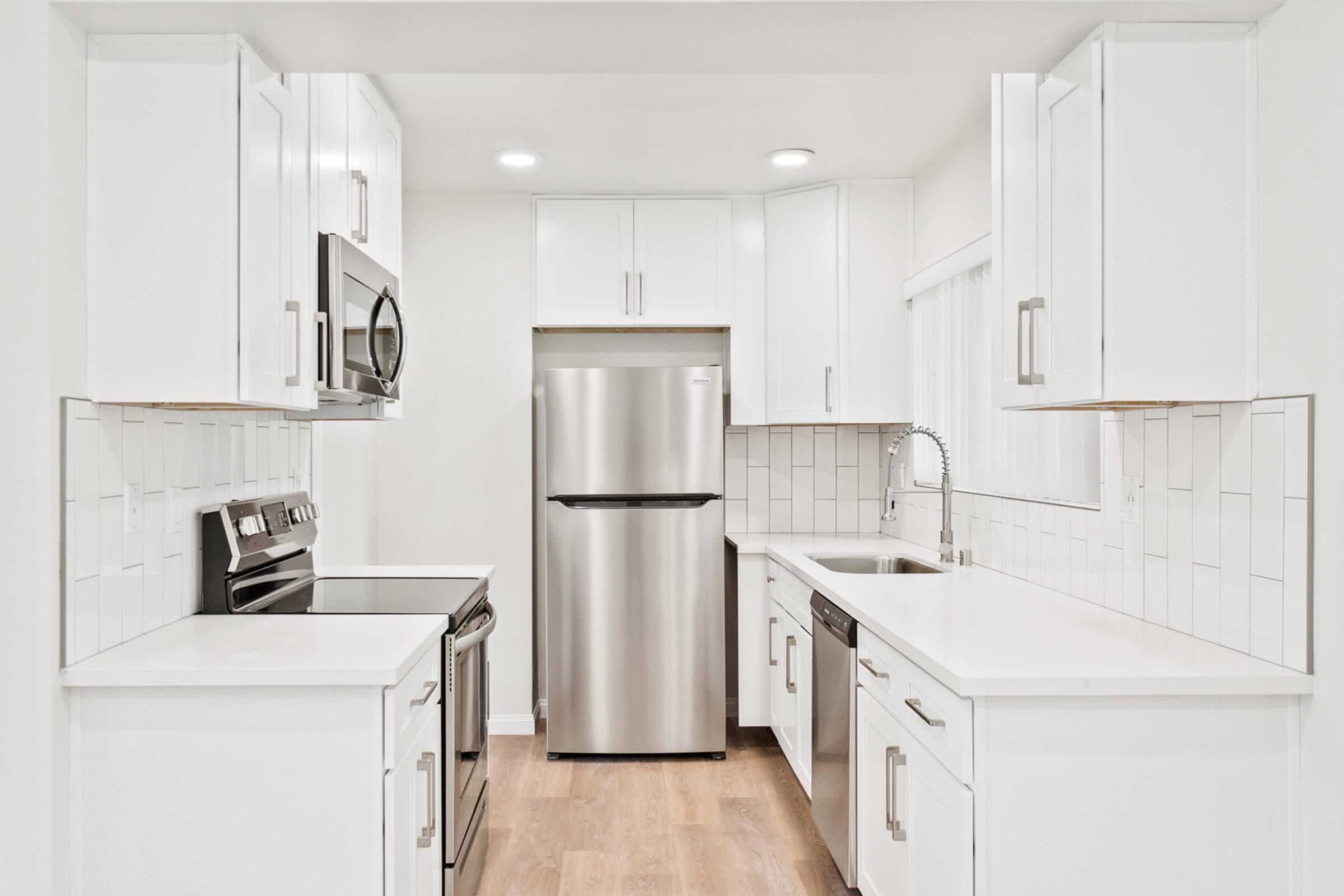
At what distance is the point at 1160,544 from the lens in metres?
1.90

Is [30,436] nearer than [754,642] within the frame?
Yes

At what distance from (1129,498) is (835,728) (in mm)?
990

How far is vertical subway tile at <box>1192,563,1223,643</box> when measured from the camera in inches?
67.0

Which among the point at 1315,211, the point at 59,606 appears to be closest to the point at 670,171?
the point at 1315,211

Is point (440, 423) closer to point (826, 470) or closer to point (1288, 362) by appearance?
point (826, 470)

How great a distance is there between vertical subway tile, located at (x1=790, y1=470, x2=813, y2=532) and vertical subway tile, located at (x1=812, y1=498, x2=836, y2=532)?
0.06 ft

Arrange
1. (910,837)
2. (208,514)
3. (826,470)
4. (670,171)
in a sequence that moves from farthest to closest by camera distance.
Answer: (826,470), (670,171), (208,514), (910,837)

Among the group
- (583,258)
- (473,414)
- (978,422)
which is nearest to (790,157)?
(583,258)

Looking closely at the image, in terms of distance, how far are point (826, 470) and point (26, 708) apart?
319cm

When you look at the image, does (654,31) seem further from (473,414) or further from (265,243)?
(473,414)

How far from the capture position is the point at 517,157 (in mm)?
3275

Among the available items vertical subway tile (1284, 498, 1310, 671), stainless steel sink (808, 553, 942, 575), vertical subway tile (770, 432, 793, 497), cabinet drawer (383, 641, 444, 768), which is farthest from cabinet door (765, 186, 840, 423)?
vertical subway tile (1284, 498, 1310, 671)

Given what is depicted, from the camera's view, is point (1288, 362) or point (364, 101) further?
point (364, 101)

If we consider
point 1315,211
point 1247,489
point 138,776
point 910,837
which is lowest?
point 910,837
